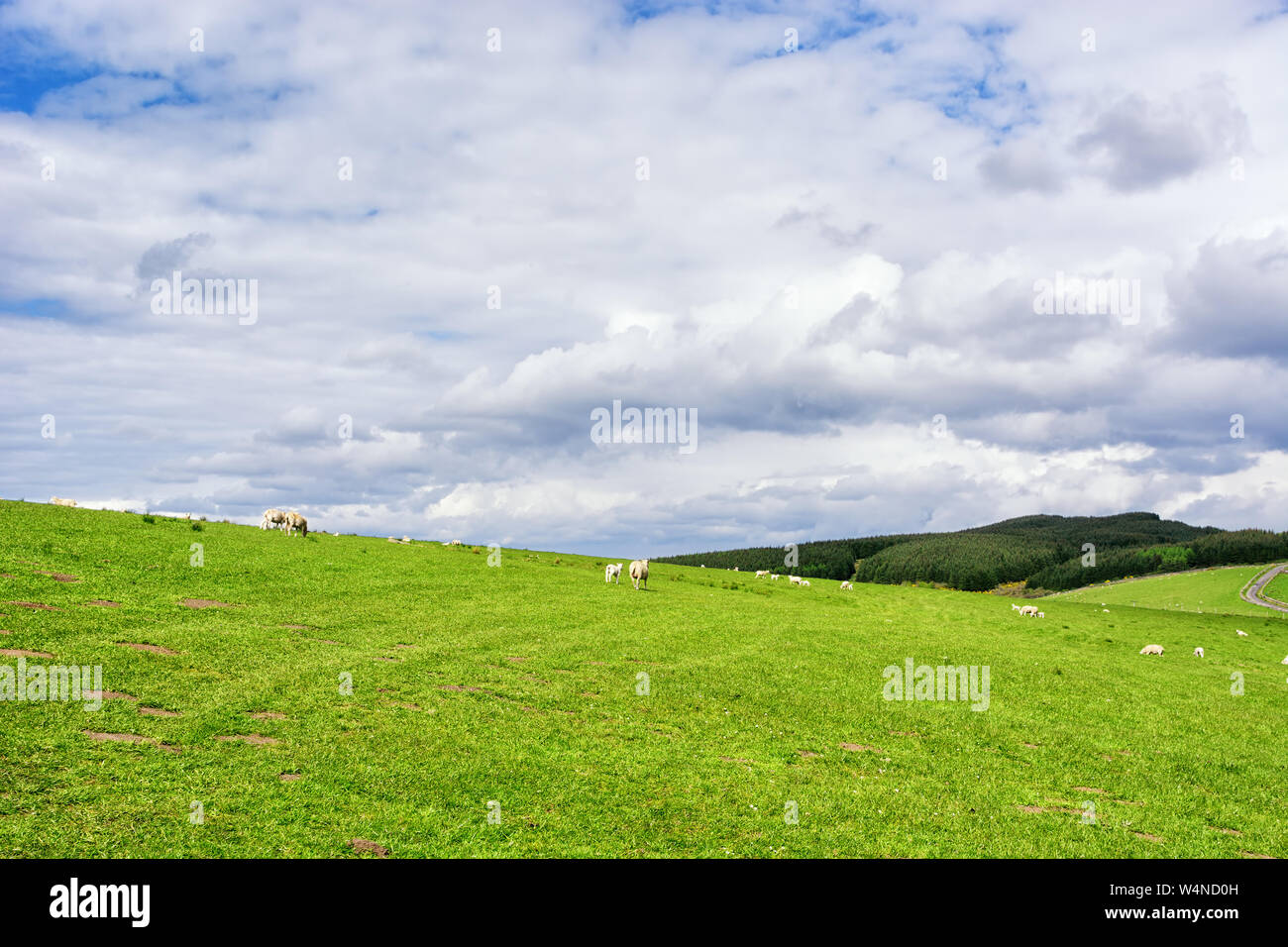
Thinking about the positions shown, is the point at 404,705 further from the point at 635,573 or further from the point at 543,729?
the point at 635,573

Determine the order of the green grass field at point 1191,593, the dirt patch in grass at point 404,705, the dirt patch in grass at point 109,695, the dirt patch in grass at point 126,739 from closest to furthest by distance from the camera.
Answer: the dirt patch in grass at point 126,739 → the dirt patch in grass at point 109,695 → the dirt patch in grass at point 404,705 → the green grass field at point 1191,593

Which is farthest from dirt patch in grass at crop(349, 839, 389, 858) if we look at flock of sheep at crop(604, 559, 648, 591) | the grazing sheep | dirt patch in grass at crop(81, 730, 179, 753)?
the grazing sheep

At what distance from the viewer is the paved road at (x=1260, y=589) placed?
114m

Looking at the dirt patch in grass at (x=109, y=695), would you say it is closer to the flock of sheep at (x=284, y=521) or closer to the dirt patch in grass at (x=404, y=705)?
the dirt patch in grass at (x=404, y=705)

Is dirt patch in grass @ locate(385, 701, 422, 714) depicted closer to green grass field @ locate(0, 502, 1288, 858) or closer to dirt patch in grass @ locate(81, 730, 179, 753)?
green grass field @ locate(0, 502, 1288, 858)

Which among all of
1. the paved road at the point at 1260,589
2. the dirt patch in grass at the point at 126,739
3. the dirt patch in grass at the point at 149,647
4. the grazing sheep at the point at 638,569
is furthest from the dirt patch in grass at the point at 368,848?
the paved road at the point at 1260,589

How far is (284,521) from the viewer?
57594 millimetres

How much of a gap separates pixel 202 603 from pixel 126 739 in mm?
16394

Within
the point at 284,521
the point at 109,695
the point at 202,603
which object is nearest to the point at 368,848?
the point at 109,695

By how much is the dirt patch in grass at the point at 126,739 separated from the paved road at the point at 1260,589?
135649 mm
